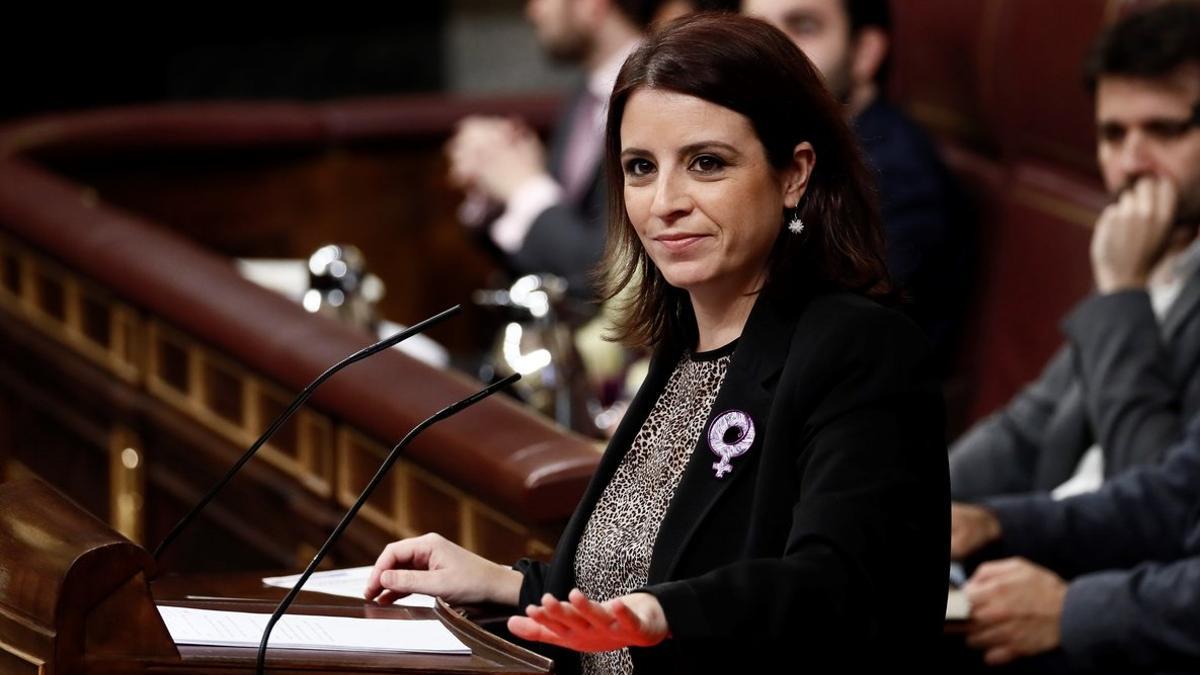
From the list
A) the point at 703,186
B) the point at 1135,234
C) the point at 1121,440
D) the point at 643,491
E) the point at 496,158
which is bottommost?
the point at 643,491

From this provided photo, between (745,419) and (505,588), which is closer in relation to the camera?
(745,419)

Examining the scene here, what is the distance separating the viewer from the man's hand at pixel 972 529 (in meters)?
2.46

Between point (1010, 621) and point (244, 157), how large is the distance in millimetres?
2917

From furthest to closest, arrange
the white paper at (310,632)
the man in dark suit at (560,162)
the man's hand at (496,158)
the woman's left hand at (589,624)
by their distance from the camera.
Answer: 1. the man's hand at (496,158)
2. the man in dark suit at (560,162)
3. the white paper at (310,632)
4. the woman's left hand at (589,624)

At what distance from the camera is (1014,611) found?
A: 2.33 m

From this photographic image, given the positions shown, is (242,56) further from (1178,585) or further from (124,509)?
(1178,585)

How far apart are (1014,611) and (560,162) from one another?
2.31 metres

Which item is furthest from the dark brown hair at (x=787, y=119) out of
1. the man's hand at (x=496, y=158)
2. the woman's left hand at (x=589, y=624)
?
the man's hand at (x=496, y=158)

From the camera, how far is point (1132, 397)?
8.50ft

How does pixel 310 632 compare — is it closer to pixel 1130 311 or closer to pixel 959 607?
pixel 959 607

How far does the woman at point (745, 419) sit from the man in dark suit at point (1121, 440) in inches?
36.5

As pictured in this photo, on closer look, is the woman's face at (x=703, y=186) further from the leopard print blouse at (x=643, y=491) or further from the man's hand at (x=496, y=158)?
the man's hand at (x=496, y=158)

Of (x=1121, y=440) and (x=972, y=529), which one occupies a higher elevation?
(x=1121, y=440)

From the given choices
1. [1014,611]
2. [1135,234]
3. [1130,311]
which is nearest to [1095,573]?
[1014,611]
